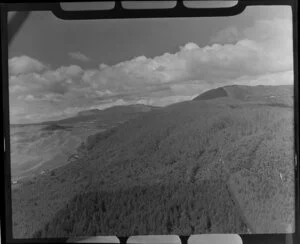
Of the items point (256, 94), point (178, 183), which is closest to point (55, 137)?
point (178, 183)

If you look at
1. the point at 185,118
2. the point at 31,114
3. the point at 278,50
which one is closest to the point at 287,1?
the point at 278,50

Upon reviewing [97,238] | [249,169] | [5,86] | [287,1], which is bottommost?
[97,238]

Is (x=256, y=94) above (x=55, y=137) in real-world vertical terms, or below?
above

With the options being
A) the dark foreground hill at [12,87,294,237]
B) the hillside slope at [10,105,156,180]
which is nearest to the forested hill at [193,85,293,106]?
the dark foreground hill at [12,87,294,237]

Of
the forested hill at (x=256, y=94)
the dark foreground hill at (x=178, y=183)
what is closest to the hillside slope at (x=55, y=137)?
the dark foreground hill at (x=178, y=183)

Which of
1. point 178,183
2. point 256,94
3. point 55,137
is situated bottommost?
point 178,183

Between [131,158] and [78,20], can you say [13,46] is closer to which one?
[78,20]

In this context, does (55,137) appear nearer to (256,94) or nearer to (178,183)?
(178,183)

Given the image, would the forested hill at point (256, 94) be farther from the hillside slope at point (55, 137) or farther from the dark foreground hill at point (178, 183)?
the hillside slope at point (55, 137)
